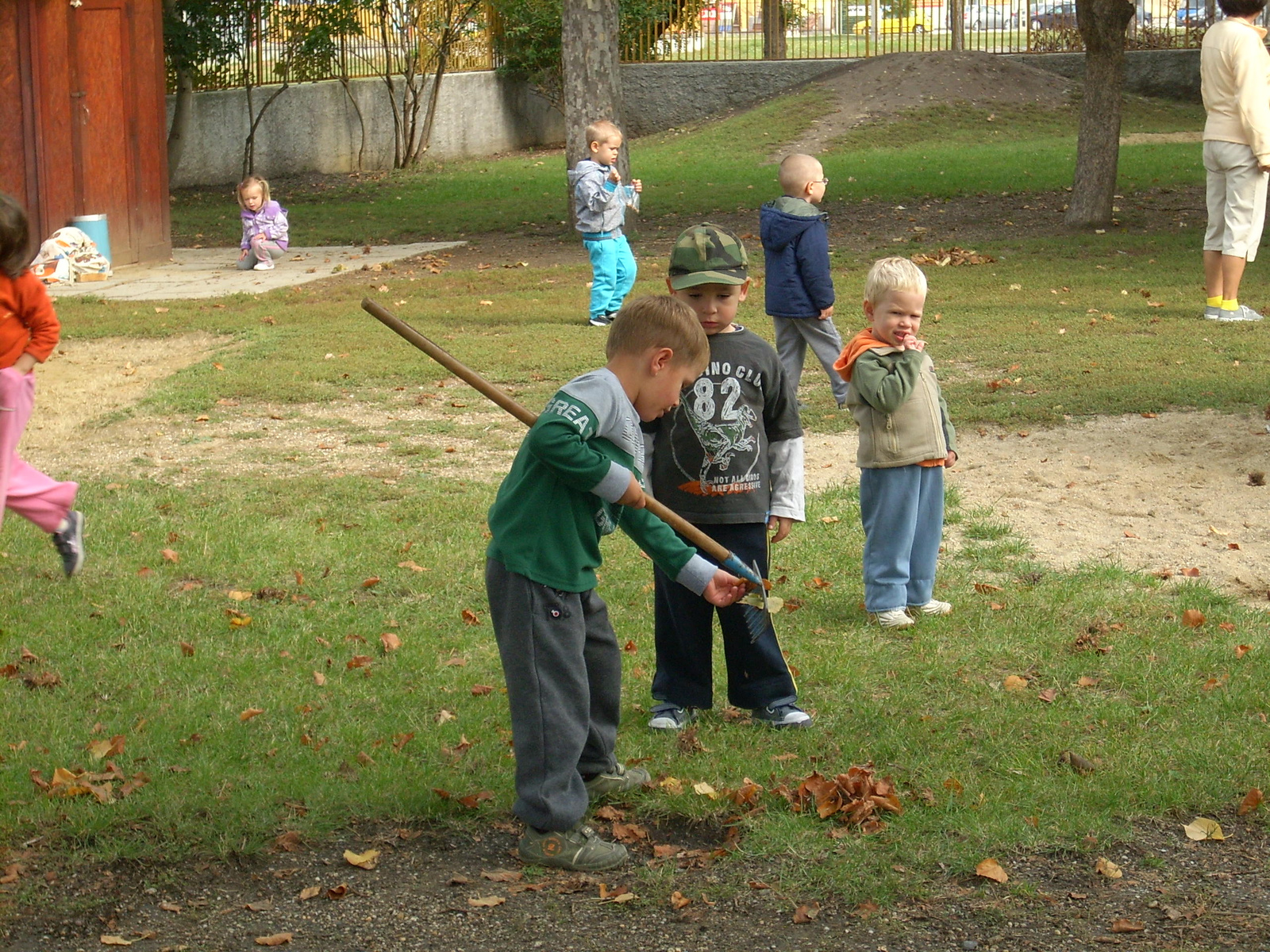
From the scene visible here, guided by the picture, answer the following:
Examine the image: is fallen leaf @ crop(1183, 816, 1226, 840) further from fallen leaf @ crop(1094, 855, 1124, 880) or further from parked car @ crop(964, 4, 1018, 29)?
parked car @ crop(964, 4, 1018, 29)

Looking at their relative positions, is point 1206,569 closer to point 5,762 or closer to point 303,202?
point 5,762

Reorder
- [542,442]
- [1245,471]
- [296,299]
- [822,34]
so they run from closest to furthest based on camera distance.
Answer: [542,442]
[1245,471]
[296,299]
[822,34]

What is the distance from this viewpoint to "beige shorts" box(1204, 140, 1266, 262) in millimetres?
10289

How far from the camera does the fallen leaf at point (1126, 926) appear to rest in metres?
3.26

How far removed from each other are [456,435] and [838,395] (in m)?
2.18

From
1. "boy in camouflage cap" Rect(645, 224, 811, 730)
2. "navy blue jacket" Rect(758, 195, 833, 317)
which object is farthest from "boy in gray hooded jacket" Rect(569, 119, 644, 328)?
"boy in camouflage cap" Rect(645, 224, 811, 730)

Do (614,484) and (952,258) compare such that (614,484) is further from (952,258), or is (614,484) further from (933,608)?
(952,258)

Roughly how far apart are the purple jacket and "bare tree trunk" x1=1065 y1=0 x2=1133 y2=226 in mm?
8055

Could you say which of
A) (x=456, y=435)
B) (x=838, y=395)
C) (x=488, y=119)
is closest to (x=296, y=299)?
(x=456, y=435)

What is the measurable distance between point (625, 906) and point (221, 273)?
485 inches

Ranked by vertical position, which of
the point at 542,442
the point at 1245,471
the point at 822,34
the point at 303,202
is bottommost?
the point at 1245,471

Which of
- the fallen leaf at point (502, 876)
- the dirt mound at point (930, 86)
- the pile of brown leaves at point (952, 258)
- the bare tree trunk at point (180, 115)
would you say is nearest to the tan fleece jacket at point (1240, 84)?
the pile of brown leaves at point (952, 258)

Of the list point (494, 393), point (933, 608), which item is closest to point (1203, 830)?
point (933, 608)

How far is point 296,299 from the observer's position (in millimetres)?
12711
